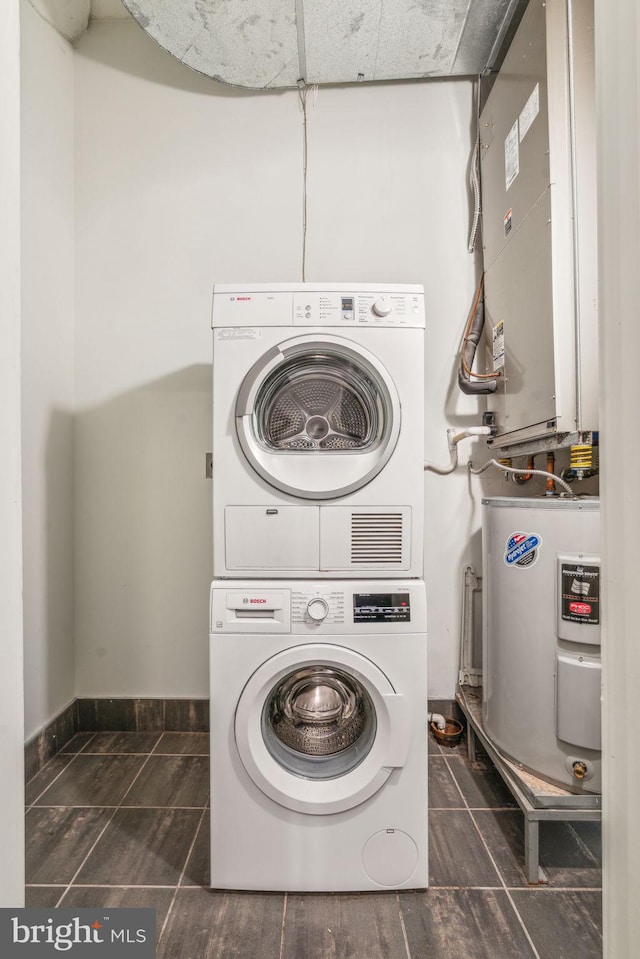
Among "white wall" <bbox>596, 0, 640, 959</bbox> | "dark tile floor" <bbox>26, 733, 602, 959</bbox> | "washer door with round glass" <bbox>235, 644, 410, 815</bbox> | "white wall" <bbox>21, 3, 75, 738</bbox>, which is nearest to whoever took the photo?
"white wall" <bbox>596, 0, 640, 959</bbox>

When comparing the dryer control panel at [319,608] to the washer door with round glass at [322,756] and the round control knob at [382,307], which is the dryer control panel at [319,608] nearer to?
the washer door with round glass at [322,756]

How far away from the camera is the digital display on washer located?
4.47ft

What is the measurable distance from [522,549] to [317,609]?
2.17 ft

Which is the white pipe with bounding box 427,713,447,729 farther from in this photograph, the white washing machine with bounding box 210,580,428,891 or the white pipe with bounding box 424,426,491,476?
the white pipe with bounding box 424,426,491,476

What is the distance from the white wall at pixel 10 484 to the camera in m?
0.59

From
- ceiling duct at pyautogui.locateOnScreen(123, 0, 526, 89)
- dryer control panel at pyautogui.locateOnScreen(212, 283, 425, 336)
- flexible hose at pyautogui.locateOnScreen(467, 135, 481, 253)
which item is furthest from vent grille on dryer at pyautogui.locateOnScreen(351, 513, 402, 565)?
ceiling duct at pyautogui.locateOnScreen(123, 0, 526, 89)

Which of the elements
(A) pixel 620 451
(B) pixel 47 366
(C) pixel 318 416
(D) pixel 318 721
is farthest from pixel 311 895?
(B) pixel 47 366

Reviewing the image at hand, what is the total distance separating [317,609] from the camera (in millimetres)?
1357

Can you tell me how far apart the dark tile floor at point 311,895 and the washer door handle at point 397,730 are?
375 millimetres

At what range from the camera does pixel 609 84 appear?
56 centimetres

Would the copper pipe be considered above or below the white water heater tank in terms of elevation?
above

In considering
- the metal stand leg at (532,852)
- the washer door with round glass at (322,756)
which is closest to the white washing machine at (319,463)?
the washer door with round glass at (322,756)

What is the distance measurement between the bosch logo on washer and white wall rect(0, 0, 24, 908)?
52.7 inches

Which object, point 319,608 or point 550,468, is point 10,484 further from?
point 550,468
